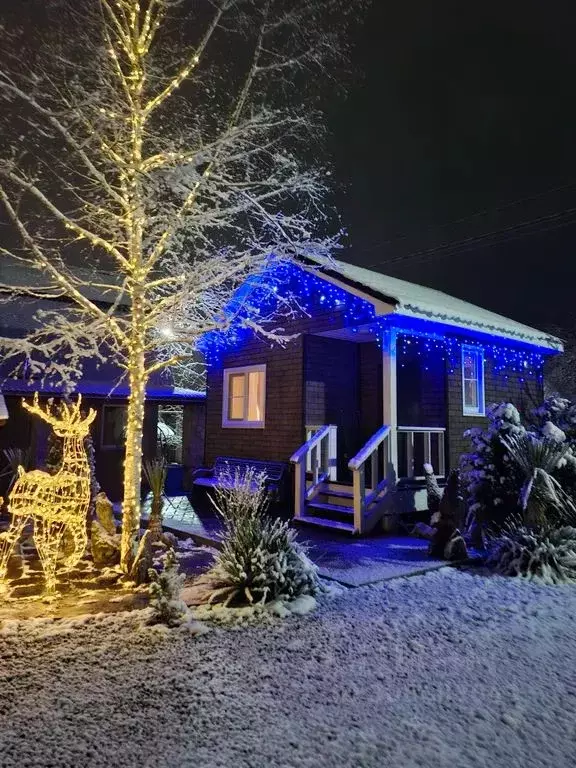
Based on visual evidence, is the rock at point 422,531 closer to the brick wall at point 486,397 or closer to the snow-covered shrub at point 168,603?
the brick wall at point 486,397

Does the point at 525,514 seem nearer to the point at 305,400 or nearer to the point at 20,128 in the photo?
the point at 305,400

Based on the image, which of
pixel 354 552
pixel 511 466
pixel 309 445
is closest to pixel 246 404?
pixel 309 445

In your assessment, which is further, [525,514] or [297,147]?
[297,147]

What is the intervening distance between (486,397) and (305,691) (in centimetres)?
909

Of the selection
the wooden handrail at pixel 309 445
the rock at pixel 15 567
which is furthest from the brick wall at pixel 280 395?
the rock at pixel 15 567

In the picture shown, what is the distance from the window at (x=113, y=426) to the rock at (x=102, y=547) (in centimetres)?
811

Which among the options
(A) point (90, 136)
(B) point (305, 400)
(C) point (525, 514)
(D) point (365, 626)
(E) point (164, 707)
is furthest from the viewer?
(B) point (305, 400)

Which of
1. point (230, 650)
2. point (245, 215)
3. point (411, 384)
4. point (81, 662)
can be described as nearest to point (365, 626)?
point (230, 650)

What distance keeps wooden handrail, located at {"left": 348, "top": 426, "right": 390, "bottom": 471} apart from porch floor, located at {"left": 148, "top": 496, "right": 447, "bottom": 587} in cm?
114

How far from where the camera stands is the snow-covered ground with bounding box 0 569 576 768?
274 cm

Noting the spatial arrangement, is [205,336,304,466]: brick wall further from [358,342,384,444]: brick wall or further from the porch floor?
the porch floor

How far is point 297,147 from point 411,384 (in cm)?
535

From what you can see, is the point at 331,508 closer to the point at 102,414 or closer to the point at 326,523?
the point at 326,523

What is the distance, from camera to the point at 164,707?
316 cm
